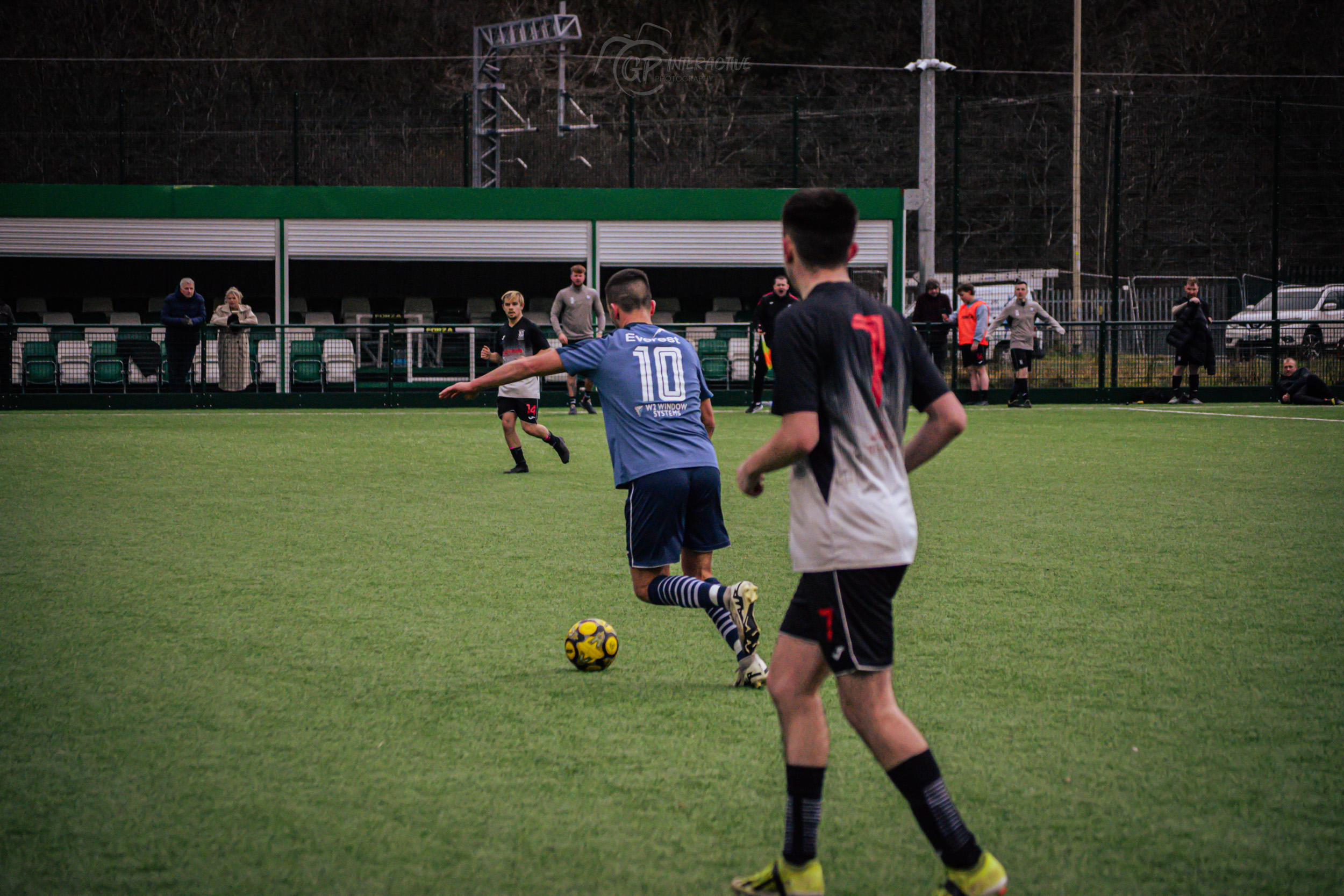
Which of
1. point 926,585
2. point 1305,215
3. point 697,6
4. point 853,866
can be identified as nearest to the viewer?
point 853,866

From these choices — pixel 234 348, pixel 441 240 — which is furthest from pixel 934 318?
pixel 234 348

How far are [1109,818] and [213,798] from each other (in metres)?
2.59

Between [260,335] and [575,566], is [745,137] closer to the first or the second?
[260,335]

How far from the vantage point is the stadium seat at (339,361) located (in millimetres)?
23188

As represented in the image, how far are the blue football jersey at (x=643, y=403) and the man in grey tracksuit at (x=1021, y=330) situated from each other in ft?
56.2

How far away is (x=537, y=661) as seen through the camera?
5.70 meters

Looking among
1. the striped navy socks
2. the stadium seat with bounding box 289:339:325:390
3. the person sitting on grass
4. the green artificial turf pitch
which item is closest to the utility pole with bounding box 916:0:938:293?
the person sitting on grass

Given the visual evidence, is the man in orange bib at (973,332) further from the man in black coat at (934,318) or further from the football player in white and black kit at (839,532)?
the football player in white and black kit at (839,532)

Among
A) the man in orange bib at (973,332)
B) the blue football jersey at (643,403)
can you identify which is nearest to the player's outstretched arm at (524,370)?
the blue football jersey at (643,403)


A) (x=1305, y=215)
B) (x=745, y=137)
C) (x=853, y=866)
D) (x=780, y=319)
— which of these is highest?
(x=745, y=137)

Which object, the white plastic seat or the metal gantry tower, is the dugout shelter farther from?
the white plastic seat

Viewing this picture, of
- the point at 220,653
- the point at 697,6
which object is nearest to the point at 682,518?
the point at 220,653

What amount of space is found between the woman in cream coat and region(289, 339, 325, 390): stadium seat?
0.71m

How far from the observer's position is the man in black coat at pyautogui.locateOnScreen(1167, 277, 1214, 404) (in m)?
22.0
